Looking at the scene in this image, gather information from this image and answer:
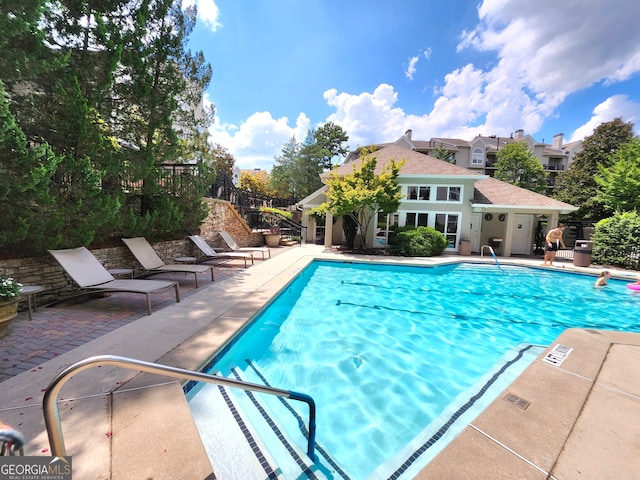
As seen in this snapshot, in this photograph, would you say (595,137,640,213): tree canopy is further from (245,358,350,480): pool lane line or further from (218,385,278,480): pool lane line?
(218,385,278,480): pool lane line

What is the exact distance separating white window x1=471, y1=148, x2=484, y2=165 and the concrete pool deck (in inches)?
1687

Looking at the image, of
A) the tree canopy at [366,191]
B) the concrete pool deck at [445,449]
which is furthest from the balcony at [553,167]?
the concrete pool deck at [445,449]

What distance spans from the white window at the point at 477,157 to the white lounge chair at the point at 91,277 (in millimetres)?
45391

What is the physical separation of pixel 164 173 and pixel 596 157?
3583 cm

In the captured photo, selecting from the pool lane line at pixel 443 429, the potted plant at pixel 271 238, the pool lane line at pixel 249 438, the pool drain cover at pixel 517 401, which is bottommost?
the pool lane line at pixel 443 429

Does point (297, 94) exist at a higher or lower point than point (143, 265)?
higher

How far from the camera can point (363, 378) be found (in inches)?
169

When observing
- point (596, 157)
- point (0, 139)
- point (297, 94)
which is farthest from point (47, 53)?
point (596, 157)

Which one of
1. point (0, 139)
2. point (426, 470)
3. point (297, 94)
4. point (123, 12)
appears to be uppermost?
point (297, 94)

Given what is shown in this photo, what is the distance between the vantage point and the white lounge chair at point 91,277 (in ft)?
17.0

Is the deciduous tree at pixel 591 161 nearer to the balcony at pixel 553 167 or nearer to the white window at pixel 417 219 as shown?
the white window at pixel 417 219

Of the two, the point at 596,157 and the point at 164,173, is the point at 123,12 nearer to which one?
the point at 164,173

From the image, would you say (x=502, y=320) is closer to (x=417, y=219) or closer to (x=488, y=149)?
(x=417, y=219)

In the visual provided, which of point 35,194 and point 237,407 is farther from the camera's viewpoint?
point 35,194
